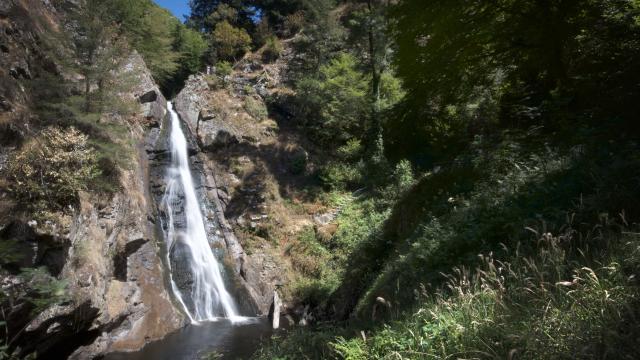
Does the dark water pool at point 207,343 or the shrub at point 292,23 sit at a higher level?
the shrub at point 292,23

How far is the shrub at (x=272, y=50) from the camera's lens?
118ft

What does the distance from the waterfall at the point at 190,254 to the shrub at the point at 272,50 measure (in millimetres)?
15667

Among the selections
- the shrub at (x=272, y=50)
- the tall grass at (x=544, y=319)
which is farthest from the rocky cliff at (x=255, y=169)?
the tall grass at (x=544, y=319)

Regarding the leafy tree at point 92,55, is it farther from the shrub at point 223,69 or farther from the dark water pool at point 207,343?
the shrub at point 223,69

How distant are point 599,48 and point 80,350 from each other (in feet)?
47.7

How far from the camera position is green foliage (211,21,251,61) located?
125 feet

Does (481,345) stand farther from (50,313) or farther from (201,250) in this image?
(201,250)

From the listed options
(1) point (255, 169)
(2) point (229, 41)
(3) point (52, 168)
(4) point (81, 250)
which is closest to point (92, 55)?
(3) point (52, 168)

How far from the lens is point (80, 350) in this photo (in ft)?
40.0

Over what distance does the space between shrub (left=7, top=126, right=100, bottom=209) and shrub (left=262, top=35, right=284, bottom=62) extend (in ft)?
79.7

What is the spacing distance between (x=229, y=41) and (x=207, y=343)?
30566 millimetres

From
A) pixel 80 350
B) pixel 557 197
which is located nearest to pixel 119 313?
pixel 80 350

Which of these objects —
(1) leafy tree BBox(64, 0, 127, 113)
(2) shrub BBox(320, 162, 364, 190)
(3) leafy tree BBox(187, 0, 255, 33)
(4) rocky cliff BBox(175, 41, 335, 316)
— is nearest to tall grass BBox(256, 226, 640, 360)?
(4) rocky cliff BBox(175, 41, 335, 316)

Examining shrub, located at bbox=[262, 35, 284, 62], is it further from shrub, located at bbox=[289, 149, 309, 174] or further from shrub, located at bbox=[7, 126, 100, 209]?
shrub, located at bbox=[7, 126, 100, 209]
